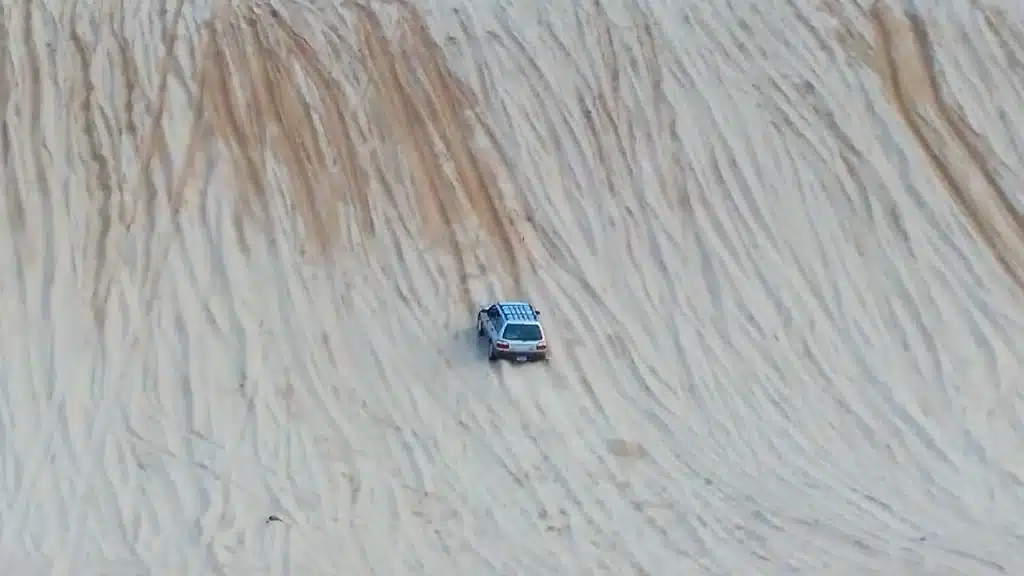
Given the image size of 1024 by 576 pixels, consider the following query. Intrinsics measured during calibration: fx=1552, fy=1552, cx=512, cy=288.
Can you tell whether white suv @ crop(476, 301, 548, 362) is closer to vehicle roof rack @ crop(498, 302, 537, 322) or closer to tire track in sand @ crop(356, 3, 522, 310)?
vehicle roof rack @ crop(498, 302, 537, 322)

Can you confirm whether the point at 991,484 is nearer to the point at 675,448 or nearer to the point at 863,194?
the point at 675,448

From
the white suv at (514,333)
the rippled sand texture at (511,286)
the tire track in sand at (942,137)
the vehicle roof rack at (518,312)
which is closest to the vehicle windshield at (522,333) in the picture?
the white suv at (514,333)

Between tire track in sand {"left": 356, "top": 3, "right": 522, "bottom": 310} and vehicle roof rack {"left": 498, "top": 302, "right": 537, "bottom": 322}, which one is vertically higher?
tire track in sand {"left": 356, "top": 3, "right": 522, "bottom": 310}

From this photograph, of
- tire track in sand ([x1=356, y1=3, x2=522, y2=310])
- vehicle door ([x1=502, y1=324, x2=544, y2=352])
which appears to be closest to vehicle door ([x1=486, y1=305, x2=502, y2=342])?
vehicle door ([x1=502, y1=324, x2=544, y2=352])

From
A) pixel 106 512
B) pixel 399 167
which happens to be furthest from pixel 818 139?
pixel 106 512

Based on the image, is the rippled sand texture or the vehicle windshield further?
the vehicle windshield

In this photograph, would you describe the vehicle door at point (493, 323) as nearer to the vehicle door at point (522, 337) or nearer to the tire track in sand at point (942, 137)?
the vehicle door at point (522, 337)
